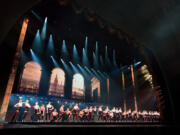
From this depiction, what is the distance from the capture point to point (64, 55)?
43.0 ft

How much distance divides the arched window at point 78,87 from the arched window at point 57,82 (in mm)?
1295

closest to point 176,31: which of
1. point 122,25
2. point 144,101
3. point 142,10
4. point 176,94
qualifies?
point 142,10

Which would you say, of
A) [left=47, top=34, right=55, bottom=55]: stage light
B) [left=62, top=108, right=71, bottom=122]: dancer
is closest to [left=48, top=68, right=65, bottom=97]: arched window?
[left=47, top=34, right=55, bottom=55]: stage light

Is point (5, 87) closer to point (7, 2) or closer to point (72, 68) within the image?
point (7, 2)

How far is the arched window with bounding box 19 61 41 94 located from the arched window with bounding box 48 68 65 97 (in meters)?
1.26

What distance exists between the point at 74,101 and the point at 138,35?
1013 cm

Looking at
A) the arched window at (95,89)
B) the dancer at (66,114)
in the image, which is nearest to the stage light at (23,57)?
the dancer at (66,114)

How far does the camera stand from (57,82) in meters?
11.8

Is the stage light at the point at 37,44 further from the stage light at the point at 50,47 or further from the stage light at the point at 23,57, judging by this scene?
the stage light at the point at 23,57

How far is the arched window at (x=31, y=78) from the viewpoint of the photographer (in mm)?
9656

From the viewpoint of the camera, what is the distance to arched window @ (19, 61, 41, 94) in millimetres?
9656

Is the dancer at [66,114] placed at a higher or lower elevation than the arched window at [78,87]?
lower

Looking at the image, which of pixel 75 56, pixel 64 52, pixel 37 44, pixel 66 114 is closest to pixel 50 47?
pixel 37 44

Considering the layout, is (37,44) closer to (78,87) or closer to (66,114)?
(78,87)
